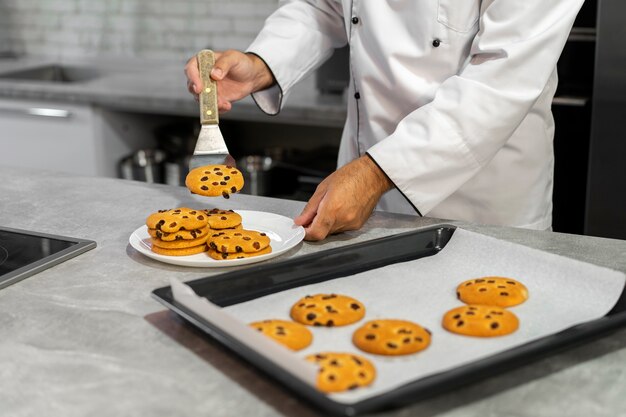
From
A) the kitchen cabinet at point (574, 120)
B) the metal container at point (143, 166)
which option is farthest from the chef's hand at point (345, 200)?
the metal container at point (143, 166)

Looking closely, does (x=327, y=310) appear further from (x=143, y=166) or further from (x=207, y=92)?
(x=143, y=166)

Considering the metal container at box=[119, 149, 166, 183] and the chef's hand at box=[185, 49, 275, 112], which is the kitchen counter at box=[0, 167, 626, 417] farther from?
the metal container at box=[119, 149, 166, 183]

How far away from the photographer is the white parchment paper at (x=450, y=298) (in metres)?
0.94

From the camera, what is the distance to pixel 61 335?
Result: 1.03 metres

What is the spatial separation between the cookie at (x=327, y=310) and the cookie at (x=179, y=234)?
0.27 m

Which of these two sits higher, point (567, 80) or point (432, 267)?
point (567, 80)

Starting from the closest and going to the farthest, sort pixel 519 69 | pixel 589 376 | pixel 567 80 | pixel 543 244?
pixel 589 376 < pixel 543 244 < pixel 519 69 < pixel 567 80

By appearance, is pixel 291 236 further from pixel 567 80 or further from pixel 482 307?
pixel 567 80

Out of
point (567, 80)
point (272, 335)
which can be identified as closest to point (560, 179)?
point (567, 80)

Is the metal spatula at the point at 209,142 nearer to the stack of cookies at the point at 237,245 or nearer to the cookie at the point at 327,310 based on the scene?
the stack of cookies at the point at 237,245

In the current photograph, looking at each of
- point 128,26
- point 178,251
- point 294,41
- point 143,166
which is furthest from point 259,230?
point 128,26

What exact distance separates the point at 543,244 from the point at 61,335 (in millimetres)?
744

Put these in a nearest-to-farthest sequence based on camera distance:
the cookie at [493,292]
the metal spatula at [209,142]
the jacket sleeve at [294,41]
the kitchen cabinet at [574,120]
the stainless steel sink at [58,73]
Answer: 1. the cookie at [493,292]
2. the metal spatula at [209,142]
3. the jacket sleeve at [294,41]
4. the kitchen cabinet at [574,120]
5. the stainless steel sink at [58,73]

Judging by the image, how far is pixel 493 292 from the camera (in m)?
1.07
